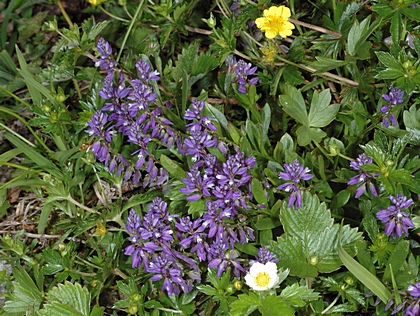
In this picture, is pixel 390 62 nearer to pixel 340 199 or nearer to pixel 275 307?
pixel 340 199

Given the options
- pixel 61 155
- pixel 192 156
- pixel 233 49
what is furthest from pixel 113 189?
pixel 233 49

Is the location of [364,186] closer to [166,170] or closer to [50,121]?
[166,170]

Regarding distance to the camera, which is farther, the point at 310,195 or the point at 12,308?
the point at 12,308

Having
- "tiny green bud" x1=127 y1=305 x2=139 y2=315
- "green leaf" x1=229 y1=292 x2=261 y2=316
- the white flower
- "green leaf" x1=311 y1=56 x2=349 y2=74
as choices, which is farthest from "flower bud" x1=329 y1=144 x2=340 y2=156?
"tiny green bud" x1=127 y1=305 x2=139 y2=315

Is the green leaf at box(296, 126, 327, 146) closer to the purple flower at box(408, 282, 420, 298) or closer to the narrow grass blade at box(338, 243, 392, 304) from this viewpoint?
the narrow grass blade at box(338, 243, 392, 304)

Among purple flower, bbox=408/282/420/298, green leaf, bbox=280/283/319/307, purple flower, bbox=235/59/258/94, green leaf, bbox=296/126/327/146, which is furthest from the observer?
purple flower, bbox=235/59/258/94

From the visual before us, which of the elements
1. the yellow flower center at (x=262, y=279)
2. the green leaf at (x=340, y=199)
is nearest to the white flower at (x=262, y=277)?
the yellow flower center at (x=262, y=279)
